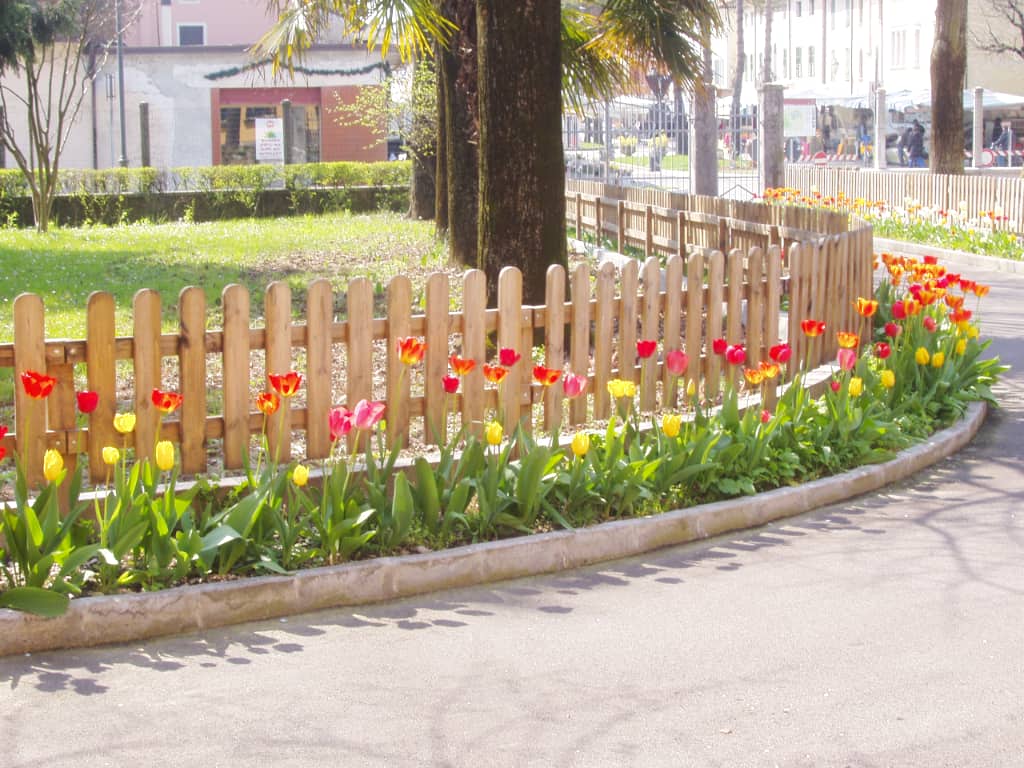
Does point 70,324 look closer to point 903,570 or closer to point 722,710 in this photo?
point 903,570

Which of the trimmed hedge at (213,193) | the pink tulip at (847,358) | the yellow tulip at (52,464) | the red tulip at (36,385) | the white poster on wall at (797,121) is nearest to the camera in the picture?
the yellow tulip at (52,464)

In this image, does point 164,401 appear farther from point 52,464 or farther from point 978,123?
point 978,123

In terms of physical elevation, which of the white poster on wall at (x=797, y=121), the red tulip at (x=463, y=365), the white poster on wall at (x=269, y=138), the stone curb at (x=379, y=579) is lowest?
the stone curb at (x=379, y=579)

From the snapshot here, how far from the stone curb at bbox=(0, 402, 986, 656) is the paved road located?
0.25 ft

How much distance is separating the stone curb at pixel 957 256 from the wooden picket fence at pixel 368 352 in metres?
10.8

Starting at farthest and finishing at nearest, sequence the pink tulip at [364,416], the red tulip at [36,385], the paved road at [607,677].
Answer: the pink tulip at [364,416], the red tulip at [36,385], the paved road at [607,677]

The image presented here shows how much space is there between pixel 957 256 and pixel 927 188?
15.2 ft

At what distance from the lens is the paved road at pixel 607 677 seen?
14.4 feet

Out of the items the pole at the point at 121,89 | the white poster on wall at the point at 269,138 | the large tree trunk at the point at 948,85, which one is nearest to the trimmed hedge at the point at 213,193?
the white poster on wall at the point at 269,138

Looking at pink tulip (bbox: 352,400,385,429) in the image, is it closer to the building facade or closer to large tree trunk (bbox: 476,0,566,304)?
large tree trunk (bbox: 476,0,566,304)

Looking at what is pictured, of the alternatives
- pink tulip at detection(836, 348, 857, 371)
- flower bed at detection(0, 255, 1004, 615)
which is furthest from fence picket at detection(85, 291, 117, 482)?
pink tulip at detection(836, 348, 857, 371)

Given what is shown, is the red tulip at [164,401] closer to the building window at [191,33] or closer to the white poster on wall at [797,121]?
Result: the white poster on wall at [797,121]

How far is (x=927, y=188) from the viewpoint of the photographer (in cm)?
2591

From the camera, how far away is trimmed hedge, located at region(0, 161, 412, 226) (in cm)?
3098
